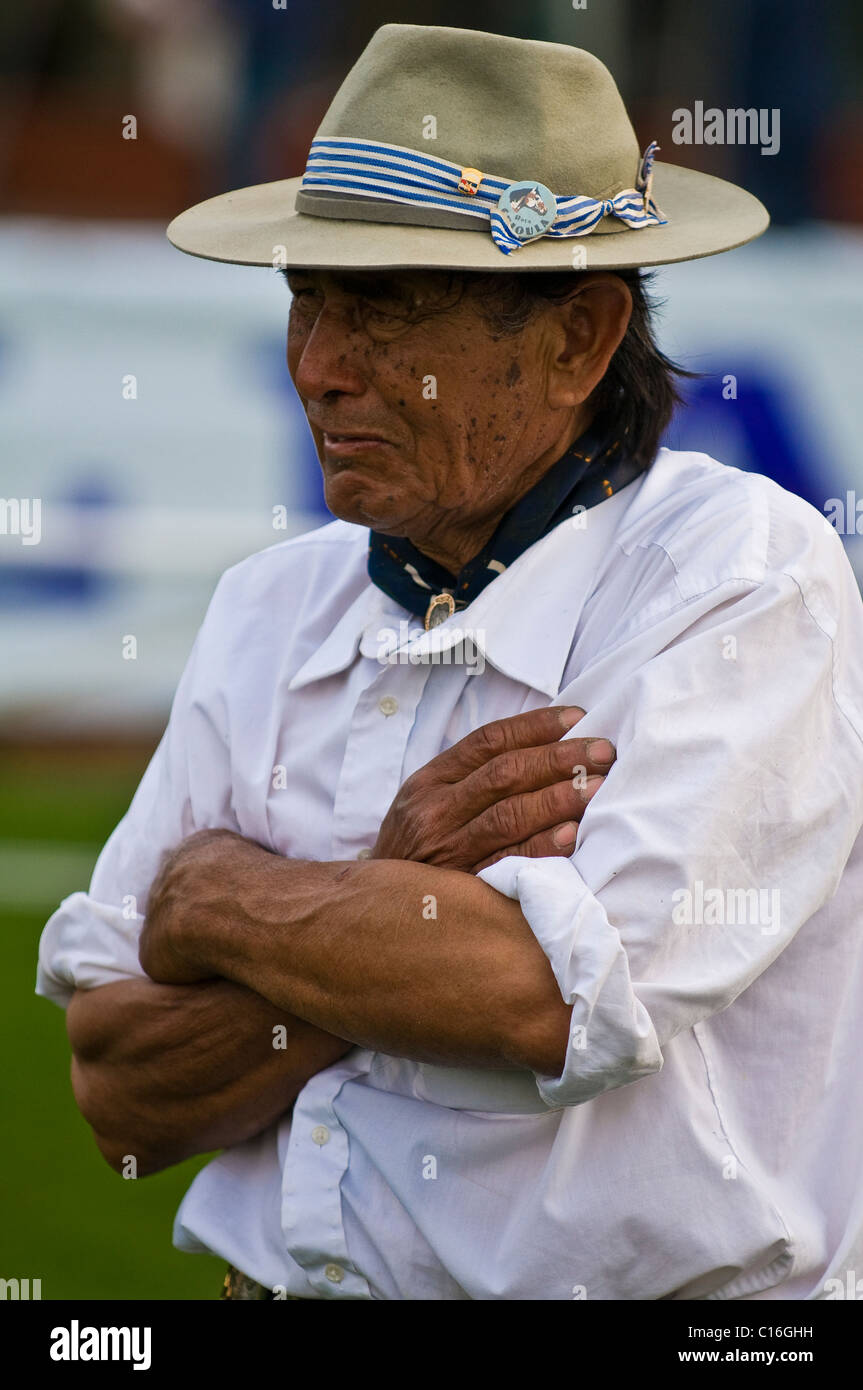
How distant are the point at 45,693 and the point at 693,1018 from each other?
6366 mm

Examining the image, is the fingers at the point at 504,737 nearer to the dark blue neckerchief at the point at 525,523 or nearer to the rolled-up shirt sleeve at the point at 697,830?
the rolled-up shirt sleeve at the point at 697,830

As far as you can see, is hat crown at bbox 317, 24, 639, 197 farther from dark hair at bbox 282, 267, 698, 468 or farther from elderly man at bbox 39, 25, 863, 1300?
dark hair at bbox 282, 267, 698, 468

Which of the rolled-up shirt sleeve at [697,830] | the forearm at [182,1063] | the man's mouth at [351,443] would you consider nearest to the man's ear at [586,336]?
the man's mouth at [351,443]

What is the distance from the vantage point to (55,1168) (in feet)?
15.6

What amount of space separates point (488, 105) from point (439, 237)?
22cm

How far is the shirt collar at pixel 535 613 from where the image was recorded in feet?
7.23

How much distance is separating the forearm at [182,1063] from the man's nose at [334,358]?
2.78 feet

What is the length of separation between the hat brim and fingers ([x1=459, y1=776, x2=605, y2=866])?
0.70m

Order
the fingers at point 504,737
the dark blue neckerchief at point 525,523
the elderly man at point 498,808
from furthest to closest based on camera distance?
the dark blue neckerchief at point 525,523 < the fingers at point 504,737 < the elderly man at point 498,808

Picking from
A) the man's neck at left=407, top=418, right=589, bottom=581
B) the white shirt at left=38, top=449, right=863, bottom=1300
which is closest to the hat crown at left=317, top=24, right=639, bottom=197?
the man's neck at left=407, top=418, right=589, bottom=581

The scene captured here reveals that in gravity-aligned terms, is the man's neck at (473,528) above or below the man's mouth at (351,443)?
below

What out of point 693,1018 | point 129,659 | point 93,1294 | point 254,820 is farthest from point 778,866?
point 129,659

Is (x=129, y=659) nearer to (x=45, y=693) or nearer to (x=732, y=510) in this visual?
(x=45, y=693)

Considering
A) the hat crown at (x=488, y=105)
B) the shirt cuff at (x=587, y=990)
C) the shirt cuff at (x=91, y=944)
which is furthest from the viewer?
the shirt cuff at (x=91, y=944)
